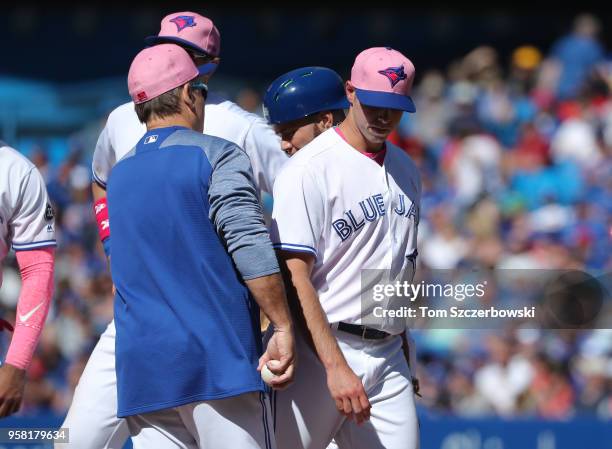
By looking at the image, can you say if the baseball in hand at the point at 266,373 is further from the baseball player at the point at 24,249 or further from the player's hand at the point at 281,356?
the baseball player at the point at 24,249

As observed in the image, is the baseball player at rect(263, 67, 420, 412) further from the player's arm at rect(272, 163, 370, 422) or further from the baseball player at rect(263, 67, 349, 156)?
the player's arm at rect(272, 163, 370, 422)

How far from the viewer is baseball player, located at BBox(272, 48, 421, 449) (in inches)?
149

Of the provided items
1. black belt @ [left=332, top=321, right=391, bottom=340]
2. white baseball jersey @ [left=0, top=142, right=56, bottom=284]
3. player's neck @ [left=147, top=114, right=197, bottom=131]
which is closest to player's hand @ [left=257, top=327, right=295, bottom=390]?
black belt @ [left=332, top=321, right=391, bottom=340]

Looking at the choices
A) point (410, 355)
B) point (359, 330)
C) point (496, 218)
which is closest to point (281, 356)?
point (359, 330)

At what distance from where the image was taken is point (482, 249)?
31.5ft

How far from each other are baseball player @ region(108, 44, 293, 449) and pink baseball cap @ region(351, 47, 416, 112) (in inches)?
24.7

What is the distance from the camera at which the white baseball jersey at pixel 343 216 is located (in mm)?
3795

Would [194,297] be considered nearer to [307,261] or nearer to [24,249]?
[307,261]

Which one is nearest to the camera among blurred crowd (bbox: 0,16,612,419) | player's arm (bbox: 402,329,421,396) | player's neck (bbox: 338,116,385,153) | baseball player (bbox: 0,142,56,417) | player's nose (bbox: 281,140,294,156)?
baseball player (bbox: 0,142,56,417)

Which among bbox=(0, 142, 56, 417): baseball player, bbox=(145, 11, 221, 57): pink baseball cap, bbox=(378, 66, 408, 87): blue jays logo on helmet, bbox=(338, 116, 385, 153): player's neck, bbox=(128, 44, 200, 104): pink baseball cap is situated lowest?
bbox=(0, 142, 56, 417): baseball player

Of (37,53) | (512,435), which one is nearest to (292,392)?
(512,435)

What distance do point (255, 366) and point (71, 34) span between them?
11817 mm

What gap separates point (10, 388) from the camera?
12.0 ft

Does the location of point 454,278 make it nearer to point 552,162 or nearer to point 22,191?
point 552,162
